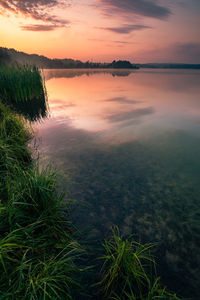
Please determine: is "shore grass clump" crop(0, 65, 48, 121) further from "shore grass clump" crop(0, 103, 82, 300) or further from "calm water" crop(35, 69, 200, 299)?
"shore grass clump" crop(0, 103, 82, 300)

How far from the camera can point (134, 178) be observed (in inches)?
182

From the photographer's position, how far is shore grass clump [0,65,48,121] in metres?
10.6

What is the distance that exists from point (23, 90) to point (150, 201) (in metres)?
10.9

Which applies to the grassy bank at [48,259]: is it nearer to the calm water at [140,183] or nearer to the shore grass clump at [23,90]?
the calm water at [140,183]

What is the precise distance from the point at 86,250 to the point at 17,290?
1207mm

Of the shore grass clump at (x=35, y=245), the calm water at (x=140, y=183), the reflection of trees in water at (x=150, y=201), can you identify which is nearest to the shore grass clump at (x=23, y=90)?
the calm water at (x=140, y=183)

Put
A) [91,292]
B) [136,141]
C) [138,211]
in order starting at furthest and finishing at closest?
[136,141]
[138,211]
[91,292]

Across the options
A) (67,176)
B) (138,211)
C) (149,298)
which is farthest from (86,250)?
(67,176)

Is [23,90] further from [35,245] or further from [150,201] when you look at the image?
[35,245]

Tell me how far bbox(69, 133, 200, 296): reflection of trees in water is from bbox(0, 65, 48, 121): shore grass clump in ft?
22.9

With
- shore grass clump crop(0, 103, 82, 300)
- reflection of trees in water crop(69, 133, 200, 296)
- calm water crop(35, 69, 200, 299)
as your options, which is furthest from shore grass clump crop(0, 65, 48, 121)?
shore grass clump crop(0, 103, 82, 300)

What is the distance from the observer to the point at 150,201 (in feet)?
12.5

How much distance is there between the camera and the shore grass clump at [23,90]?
34.6 feet

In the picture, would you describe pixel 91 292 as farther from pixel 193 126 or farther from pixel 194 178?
pixel 193 126
